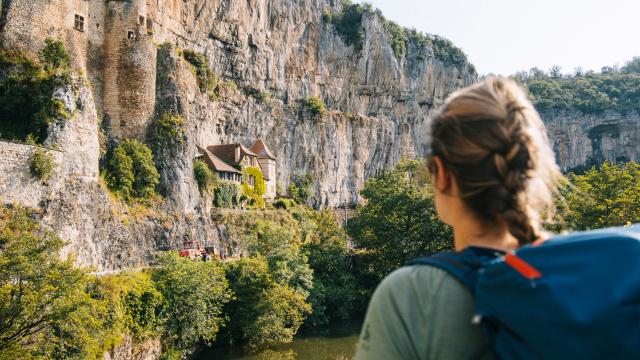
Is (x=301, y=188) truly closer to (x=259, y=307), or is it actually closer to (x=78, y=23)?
(x=78, y=23)

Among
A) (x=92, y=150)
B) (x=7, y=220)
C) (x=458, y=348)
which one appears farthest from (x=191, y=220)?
(x=458, y=348)

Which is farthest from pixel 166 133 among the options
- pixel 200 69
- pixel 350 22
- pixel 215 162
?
pixel 350 22

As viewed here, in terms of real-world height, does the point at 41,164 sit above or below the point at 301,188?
above

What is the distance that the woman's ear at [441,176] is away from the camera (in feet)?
5.31

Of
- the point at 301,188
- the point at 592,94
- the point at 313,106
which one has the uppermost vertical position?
the point at 592,94

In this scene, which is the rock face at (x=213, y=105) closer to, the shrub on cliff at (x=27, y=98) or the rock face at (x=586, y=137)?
the rock face at (x=586, y=137)

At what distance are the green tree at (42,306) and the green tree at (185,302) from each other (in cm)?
559

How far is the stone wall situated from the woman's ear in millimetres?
22309

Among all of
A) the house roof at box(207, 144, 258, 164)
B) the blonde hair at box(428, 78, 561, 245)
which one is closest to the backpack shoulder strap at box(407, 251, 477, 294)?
the blonde hair at box(428, 78, 561, 245)

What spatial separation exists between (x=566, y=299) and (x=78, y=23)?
1382 inches

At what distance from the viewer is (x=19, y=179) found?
21047mm

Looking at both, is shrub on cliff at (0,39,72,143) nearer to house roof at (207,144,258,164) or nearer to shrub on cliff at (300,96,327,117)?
house roof at (207,144,258,164)

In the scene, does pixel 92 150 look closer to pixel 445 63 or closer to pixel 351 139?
pixel 351 139

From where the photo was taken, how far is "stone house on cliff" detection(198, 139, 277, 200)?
128 feet
